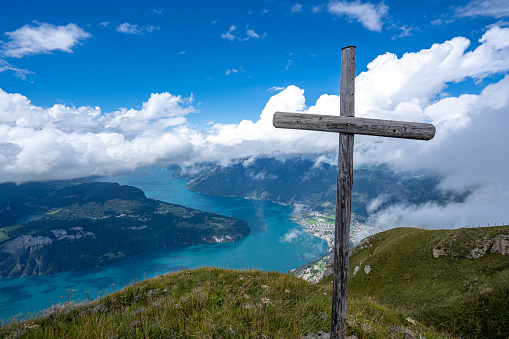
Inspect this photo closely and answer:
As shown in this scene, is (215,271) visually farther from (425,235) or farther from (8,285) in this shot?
(8,285)

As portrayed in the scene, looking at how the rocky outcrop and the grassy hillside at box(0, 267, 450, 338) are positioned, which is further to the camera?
the rocky outcrop

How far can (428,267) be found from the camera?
29953 mm

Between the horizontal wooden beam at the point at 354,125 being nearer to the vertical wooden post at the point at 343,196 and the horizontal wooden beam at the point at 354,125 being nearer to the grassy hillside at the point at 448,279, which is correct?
the vertical wooden post at the point at 343,196

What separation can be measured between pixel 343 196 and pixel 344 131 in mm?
1603

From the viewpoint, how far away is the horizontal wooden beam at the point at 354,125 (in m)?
5.06

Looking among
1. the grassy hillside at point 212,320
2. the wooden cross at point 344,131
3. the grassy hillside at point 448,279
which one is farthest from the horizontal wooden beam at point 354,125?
the grassy hillside at point 448,279

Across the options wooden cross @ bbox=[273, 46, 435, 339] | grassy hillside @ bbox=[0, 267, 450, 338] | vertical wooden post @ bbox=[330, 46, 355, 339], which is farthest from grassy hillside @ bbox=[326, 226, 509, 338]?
wooden cross @ bbox=[273, 46, 435, 339]

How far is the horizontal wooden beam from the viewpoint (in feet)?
16.6

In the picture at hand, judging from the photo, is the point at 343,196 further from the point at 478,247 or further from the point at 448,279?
the point at 478,247

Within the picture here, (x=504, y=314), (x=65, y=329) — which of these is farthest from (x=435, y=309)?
(x=65, y=329)

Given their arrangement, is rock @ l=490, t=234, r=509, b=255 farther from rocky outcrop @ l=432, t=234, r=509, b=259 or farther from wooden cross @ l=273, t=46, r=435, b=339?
wooden cross @ l=273, t=46, r=435, b=339

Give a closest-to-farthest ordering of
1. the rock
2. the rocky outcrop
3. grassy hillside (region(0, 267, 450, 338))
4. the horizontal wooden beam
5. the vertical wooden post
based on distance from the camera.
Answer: grassy hillside (region(0, 267, 450, 338)), the horizontal wooden beam, the vertical wooden post, the rock, the rocky outcrop

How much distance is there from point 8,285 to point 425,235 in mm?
298629

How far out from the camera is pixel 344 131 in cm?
519
